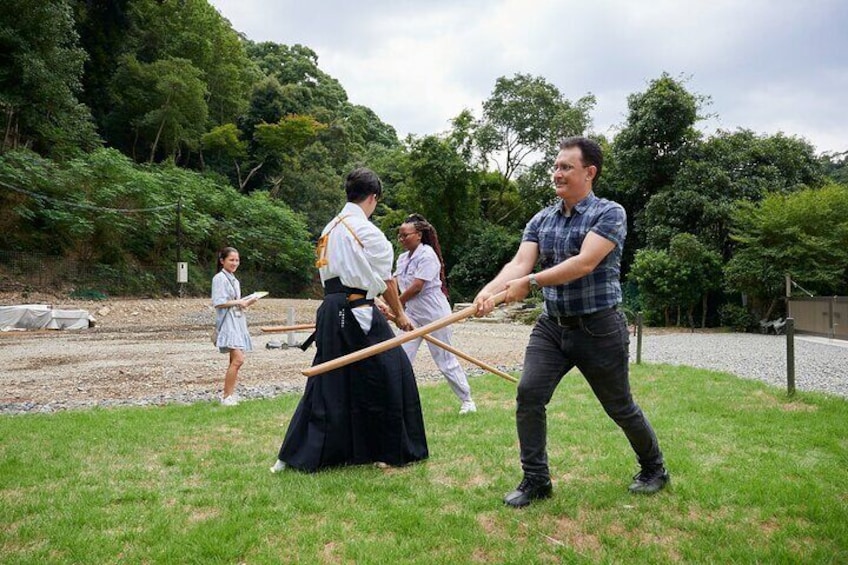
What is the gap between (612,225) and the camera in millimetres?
3432

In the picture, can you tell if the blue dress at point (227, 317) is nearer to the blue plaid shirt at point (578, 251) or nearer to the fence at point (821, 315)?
the blue plaid shirt at point (578, 251)

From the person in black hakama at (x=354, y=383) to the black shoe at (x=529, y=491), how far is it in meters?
1.09

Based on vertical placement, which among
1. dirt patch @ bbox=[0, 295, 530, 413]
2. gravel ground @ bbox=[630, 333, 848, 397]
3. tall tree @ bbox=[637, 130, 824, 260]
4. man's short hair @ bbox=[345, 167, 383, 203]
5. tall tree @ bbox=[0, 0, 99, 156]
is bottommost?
dirt patch @ bbox=[0, 295, 530, 413]

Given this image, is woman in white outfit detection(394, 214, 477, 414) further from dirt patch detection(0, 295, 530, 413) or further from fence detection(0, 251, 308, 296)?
fence detection(0, 251, 308, 296)

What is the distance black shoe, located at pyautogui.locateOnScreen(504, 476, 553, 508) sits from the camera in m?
3.61

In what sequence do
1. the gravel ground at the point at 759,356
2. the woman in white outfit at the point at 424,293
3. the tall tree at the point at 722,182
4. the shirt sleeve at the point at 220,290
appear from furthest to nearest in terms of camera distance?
1. the tall tree at the point at 722,182
2. the gravel ground at the point at 759,356
3. the shirt sleeve at the point at 220,290
4. the woman in white outfit at the point at 424,293

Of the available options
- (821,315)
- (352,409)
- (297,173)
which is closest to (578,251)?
(352,409)

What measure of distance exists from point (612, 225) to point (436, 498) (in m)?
1.97

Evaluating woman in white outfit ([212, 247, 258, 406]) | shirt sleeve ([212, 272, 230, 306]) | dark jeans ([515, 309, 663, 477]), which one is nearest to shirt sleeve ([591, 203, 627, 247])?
dark jeans ([515, 309, 663, 477])

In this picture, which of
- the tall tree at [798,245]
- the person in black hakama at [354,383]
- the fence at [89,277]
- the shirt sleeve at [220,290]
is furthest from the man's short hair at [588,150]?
the fence at [89,277]

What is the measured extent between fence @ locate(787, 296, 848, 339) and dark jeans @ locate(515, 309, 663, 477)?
643 inches

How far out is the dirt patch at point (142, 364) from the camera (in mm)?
8367

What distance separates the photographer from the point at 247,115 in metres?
48.9

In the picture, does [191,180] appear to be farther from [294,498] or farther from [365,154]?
[294,498]
